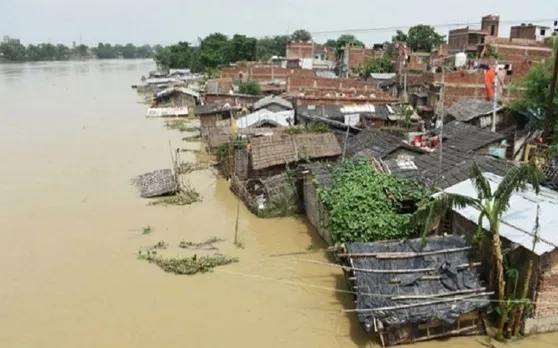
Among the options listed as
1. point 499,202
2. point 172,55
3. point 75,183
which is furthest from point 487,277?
point 172,55

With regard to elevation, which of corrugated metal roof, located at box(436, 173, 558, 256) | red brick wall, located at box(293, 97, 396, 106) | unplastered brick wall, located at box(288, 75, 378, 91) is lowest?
corrugated metal roof, located at box(436, 173, 558, 256)

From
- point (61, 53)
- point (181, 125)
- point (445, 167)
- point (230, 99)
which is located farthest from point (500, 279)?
point (61, 53)

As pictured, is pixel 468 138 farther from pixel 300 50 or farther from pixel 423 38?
pixel 300 50

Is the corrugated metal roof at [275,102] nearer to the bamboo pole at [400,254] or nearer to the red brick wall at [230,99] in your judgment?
the red brick wall at [230,99]

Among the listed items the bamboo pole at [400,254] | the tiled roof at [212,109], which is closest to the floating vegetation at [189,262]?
the bamboo pole at [400,254]

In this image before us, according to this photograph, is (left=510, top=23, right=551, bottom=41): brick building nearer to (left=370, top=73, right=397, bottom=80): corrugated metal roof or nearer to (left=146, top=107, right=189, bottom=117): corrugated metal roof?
(left=370, top=73, right=397, bottom=80): corrugated metal roof

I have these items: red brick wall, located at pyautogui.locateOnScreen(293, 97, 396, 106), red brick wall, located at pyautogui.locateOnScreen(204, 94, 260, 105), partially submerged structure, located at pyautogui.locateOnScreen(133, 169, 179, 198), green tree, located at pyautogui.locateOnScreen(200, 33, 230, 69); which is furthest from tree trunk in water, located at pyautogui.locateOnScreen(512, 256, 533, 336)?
green tree, located at pyautogui.locateOnScreen(200, 33, 230, 69)
